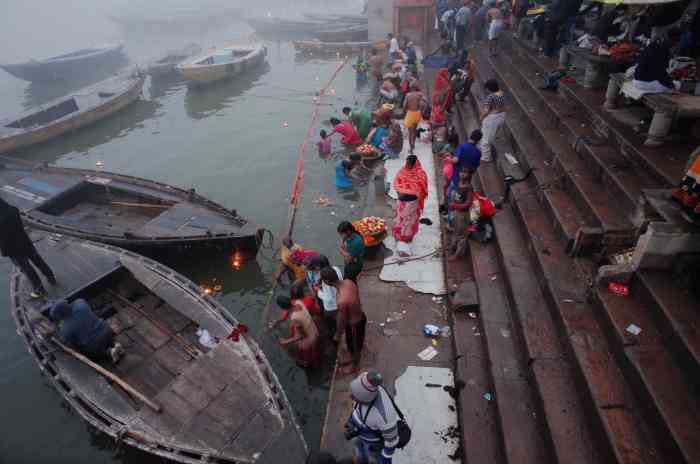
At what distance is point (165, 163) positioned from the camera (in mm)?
16406

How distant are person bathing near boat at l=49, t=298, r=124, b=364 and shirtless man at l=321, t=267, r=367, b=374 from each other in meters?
3.78

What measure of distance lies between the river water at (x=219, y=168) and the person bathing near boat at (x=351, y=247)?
186 centimetres

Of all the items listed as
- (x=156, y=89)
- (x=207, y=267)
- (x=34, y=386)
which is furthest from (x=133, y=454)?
(x=156, y=89)

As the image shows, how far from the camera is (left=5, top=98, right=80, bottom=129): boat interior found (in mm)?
17734

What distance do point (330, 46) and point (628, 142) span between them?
27330mm

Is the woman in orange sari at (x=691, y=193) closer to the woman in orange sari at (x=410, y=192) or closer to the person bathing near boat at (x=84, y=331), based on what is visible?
the woman in orange sari at (x=410, y=192)

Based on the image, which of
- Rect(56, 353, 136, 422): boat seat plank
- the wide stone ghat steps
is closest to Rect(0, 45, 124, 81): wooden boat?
Rect(56, 353, 136, 422): boat seat plank

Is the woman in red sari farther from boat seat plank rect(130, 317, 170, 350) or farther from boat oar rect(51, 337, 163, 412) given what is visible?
boat oar rect(51, 337, 163, 412)

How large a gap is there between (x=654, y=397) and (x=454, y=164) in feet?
15.7

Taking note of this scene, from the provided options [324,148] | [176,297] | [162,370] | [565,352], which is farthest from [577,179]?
[324,148]

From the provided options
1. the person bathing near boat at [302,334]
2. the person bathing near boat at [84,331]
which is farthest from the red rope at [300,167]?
the person bathing near boat at [84,331]

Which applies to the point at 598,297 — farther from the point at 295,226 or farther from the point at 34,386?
the point at 34,386

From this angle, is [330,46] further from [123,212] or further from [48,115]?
[123,212]

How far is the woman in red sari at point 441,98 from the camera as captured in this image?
41.6 ft
